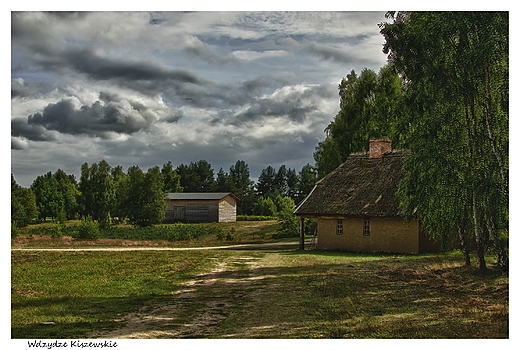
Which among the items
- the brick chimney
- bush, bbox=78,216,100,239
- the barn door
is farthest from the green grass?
the barn door

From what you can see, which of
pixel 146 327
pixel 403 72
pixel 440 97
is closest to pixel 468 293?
pixel 440 97

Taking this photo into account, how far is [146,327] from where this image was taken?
360 inches

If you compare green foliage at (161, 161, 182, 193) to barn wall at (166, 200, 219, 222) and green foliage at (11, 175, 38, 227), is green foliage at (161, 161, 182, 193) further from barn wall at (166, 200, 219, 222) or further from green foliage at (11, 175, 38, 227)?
green foliage at (11, 175, 38, 227)

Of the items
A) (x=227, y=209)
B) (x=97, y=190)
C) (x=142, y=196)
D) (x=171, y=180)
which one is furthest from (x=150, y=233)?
(x=171, y=180)

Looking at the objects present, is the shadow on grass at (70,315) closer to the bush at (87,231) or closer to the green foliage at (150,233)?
the bush at (87,231)

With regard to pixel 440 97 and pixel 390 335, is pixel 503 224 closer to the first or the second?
pixel 440 97

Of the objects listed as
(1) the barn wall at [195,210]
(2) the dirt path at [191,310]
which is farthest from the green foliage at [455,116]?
(1) the barn wall at [195,210]

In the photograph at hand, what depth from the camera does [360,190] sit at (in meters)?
26.9

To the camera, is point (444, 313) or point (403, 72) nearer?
point (444, 313)

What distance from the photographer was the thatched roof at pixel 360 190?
2519cm

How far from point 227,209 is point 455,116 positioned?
45.8m

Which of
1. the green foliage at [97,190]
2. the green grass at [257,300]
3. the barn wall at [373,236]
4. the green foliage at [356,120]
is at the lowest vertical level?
the green grass at [257,300]

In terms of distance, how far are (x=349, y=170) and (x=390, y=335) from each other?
21235mm

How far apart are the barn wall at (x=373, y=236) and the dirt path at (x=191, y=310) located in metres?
10.7
